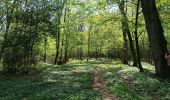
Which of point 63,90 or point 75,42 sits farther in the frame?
point 75,42

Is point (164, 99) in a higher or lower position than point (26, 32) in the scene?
lower

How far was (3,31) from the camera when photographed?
36094 millimetres

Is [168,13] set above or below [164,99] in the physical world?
above

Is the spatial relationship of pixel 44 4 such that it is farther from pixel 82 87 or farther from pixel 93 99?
pixel 93 99

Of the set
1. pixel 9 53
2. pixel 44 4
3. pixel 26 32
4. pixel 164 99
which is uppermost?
pixel 44 4

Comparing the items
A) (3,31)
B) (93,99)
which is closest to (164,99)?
(93,99)

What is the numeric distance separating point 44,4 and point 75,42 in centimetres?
2900

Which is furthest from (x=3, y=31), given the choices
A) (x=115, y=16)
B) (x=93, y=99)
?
(x=93, y=99)

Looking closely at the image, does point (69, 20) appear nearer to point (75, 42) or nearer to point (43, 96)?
point (75, 42)

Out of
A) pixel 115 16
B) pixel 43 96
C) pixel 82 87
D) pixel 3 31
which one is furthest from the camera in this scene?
pixel 3 31

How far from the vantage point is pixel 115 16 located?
33250mm

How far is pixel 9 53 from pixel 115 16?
1378 centimetres

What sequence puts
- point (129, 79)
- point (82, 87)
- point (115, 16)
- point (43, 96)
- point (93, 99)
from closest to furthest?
point (93, 99)
point (43, 96)
point (82, 87)
point (129, 79)
point (115, 16)

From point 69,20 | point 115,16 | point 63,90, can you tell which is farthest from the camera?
point 69,20
